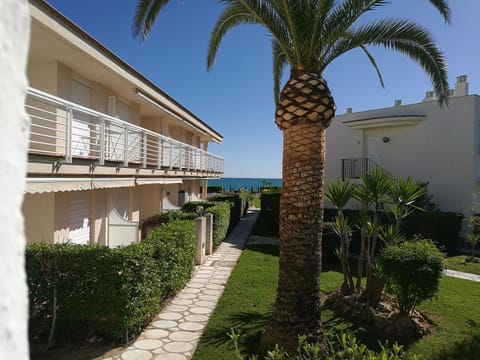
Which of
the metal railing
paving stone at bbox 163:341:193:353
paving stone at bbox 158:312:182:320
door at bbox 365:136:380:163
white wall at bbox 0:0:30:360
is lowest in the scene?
paving stone at bbox 163:341:193:353

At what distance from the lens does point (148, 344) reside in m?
8.04

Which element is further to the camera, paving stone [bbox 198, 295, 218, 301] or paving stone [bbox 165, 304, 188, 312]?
paving stone [bbox 198, 295, 218, 301]

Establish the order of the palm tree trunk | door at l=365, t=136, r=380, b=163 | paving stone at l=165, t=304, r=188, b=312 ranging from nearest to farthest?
the palm tree trunk
paving stone at l=165, t=304, r=188, b=312
door at l=365, t=136, r=380, b=163

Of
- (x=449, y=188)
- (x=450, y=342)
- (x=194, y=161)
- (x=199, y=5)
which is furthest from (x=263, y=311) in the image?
(x=449, y=188)

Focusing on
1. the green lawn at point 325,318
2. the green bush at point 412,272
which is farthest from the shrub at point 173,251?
the green bush at point 412,272

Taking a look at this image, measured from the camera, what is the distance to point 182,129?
30.0 meters

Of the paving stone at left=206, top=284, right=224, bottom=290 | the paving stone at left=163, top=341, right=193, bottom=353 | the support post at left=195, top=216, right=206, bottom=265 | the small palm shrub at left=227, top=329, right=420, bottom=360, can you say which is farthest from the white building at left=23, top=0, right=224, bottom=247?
the small palm shrub at left=227, top=329, right=420, bottom=360

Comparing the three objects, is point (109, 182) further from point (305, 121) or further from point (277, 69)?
point (305, 121)

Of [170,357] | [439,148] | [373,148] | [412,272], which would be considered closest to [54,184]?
[170,357]

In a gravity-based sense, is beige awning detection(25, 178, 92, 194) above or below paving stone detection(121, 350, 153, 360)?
above

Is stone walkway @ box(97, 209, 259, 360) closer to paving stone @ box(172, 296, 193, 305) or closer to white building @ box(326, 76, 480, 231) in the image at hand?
paving stone @ box(172, 296, 193, 305)

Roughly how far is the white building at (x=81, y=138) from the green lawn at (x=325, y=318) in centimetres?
557

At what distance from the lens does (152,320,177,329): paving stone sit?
29.8ft

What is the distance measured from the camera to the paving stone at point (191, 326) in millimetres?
9055
